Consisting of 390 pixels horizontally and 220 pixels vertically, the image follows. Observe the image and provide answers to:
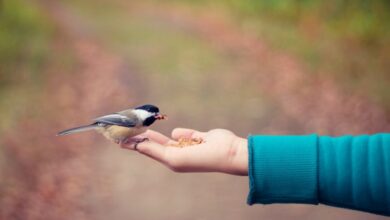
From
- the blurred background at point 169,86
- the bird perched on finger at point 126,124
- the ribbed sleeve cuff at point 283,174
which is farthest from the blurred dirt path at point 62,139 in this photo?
the ribbed sleeve cuff at point 283,174

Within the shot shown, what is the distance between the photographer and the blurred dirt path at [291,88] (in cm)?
161

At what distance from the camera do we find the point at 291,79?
1.63 m

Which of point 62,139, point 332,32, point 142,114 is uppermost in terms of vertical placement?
point 332,32

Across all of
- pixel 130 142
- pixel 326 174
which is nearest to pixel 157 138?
pixel 130 142

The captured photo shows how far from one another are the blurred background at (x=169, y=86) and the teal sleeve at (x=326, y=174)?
0.65 meters

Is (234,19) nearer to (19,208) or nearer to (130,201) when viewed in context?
(130,201)

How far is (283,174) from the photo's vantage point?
94cm

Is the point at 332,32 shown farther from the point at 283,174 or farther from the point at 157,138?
the point at 283,174

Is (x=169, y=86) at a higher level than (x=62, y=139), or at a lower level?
higher

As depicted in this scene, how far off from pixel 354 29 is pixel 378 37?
0.08 meters

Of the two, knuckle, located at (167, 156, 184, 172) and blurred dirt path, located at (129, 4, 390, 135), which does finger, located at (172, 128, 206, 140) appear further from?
blurred dirt path, located at (129, 4, 390, 135)

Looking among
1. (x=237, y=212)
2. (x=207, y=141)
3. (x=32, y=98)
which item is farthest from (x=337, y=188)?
(x=32, y=98)

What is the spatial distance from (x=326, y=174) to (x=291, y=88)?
73 cm

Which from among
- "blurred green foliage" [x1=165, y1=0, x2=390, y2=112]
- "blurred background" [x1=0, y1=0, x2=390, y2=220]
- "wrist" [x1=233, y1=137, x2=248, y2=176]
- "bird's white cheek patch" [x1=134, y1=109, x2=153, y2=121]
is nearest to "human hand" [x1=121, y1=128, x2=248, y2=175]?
"wrist" [x1=233, y1=137, x2=248, y2=176]
